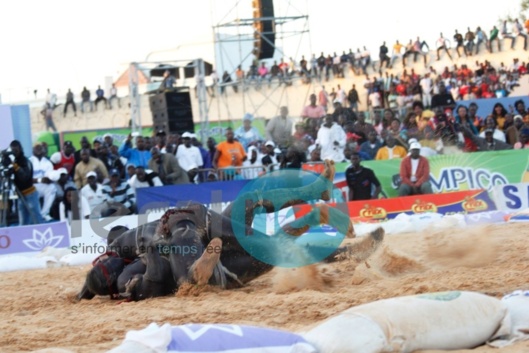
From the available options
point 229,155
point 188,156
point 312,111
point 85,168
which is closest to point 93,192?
point 85,168

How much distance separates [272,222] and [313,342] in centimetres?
546

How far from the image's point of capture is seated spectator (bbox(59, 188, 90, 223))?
14406 mm

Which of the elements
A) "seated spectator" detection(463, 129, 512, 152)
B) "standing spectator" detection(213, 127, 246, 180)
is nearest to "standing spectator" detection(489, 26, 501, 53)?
"seated spectator" detection(463, 129, 512, 152)

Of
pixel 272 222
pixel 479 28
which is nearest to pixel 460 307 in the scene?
pixel 272 222

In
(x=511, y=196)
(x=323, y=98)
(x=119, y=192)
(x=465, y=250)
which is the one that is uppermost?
(x=323, y=98)

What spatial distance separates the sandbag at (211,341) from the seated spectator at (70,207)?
979 cm

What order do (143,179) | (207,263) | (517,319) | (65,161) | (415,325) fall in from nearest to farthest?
(415,325), (517,319), (207,263), (143,179), (65,161)

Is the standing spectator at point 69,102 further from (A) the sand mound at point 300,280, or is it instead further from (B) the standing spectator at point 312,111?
(A) the sand mound at point 300,280

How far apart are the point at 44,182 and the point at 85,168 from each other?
78 centimetres

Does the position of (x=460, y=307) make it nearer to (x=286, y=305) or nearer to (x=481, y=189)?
(x=286, y=305)

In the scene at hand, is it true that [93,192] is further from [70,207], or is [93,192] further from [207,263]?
[207,263]

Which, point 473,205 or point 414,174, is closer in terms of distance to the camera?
point 473,205

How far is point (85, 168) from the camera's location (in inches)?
611

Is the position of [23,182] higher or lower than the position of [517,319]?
higher
